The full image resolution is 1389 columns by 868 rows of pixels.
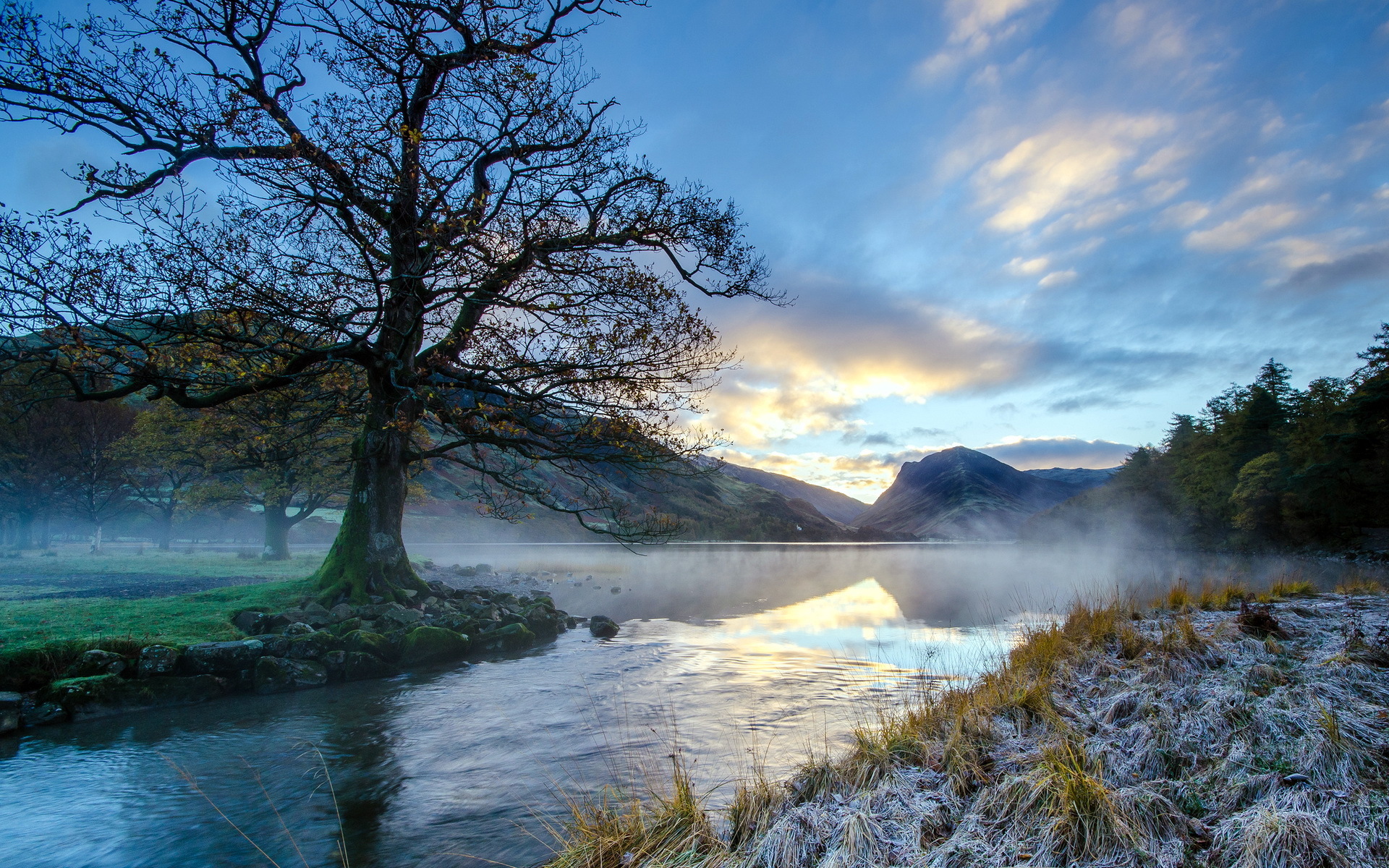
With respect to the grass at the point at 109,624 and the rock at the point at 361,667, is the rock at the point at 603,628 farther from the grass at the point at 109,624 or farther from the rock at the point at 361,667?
the grass at the point at 109,624

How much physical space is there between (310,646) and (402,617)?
2.24 m

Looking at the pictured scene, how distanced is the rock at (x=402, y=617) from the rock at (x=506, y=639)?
1468mm

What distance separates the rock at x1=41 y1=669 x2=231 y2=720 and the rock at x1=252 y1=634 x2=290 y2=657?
897 mm

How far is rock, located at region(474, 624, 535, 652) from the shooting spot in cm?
1374

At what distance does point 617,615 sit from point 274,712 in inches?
464

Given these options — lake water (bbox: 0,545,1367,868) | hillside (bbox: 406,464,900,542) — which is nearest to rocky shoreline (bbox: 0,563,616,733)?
lake water (bbox: 0,545,1367,868)

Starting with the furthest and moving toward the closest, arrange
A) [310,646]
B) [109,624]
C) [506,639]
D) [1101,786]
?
[506,639], [109,624], [310,646], [1101,786]

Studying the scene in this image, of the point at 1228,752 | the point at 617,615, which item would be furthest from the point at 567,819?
the point at 617,615

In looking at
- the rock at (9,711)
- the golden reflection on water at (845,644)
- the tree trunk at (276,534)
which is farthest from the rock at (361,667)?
the tree trunk at (276,534)

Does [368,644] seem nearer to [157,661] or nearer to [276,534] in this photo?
[157,661]

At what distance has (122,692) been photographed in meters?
8.85

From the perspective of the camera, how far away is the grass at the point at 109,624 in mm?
8789

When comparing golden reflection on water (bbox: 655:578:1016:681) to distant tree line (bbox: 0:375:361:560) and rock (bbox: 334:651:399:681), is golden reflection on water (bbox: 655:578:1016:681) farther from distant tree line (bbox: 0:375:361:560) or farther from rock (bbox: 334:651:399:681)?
distant tree line (bbox: 0:375:361:560)

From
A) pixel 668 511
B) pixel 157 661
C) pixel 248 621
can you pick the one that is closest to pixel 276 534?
pixel 248 621
